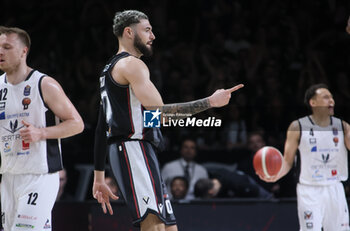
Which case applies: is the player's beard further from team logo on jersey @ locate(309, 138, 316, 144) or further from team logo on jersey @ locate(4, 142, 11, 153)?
team logo on jersey @ locate(309, 138, 316, 144)

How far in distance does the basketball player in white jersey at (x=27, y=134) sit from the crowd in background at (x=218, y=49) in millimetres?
4110

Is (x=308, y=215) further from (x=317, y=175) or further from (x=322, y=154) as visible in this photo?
(x=322, y=154)

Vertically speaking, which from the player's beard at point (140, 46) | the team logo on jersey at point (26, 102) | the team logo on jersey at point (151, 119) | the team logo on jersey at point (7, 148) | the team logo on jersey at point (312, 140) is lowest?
the team logo on jersey at point (312, 140)

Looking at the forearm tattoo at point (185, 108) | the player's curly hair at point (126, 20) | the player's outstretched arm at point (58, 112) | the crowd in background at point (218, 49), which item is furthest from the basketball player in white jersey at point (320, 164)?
the player's outstretched arm at point (58, 112)

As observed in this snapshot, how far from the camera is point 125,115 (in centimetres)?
441

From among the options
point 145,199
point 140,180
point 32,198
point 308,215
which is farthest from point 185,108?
point 308,215

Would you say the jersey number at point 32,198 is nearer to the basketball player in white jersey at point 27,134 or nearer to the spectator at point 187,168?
the basketball player in white jersey at point 27,134

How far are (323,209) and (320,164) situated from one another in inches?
19.1

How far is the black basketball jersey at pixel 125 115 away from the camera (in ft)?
14.4

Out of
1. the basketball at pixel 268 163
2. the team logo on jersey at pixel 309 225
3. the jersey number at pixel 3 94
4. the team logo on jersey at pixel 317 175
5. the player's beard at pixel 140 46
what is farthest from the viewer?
the team logo on jersey at pixel 317 175

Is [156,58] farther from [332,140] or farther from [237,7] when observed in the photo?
[332,140]

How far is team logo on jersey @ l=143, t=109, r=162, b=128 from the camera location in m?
4.39

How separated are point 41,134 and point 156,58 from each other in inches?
219

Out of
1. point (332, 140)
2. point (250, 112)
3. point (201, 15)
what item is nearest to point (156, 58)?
point (201, 15)
